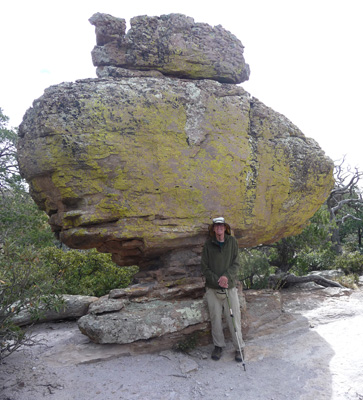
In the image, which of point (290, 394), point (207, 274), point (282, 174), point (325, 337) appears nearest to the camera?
point (290, 394)

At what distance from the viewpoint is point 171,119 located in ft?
18.8

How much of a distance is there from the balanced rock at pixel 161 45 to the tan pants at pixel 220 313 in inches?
165

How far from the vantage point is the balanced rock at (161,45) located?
620 centimetres

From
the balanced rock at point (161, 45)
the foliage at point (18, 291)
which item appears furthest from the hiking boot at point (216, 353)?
the balanced rock at point (161, 45)

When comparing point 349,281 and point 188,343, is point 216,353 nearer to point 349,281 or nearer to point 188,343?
point 188,343

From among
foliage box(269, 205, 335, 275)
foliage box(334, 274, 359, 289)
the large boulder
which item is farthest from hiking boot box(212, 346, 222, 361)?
foliage box(269, 205, 335, 275)

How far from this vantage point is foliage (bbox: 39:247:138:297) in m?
8.80

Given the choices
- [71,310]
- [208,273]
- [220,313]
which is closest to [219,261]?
[208,273]

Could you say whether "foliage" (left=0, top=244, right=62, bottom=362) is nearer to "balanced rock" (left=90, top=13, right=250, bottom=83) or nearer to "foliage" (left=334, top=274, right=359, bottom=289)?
"balanced rock" (left=90, top=13, right=250, bottom=83)

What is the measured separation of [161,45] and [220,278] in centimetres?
448

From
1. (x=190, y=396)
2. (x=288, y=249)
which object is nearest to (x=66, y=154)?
(x=190, y=396)

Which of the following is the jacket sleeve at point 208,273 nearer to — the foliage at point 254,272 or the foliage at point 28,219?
the foliage at point 254,272

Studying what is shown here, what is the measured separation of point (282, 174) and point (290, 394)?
381cm

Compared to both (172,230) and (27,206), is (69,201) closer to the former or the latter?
(172,230)
